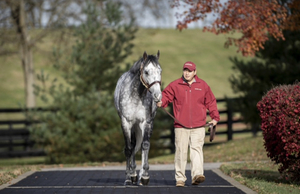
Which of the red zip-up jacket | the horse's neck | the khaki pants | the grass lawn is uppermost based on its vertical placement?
the horse's neck

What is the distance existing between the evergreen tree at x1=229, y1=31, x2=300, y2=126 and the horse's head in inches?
439

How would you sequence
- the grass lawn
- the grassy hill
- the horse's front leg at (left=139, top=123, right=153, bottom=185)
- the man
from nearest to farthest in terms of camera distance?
the man, the grass lawn, the horse's front leg at (left=139, top=123, right=153, bottom=185), the grassy hill

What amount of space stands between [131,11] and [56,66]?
969cm

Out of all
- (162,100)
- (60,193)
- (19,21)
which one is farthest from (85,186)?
(19,21)

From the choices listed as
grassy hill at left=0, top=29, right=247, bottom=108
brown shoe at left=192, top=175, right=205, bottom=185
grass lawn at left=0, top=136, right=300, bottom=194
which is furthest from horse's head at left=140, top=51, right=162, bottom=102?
grassy hill at left=0, top=29, right=247, bottom=108

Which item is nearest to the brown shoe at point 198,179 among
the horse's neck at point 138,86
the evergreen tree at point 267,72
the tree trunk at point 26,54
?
the horse's neck at point 138,86

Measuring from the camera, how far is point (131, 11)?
27.0 meters

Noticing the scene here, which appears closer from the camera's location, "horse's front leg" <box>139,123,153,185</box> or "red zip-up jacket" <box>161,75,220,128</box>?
"red zip-up jacket" <box>161,75,220,128</box>

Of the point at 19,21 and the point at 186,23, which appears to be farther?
the point at 19,21

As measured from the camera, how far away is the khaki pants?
8305mm

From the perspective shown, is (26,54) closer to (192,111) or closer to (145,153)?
(145,153)

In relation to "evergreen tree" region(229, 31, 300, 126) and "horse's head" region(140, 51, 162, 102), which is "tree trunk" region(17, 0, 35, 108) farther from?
"horse's head" region(140, 51, 162, 102)

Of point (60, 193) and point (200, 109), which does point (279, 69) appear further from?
point (60, 193)

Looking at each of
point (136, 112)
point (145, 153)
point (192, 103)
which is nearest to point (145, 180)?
point (145, 153)
